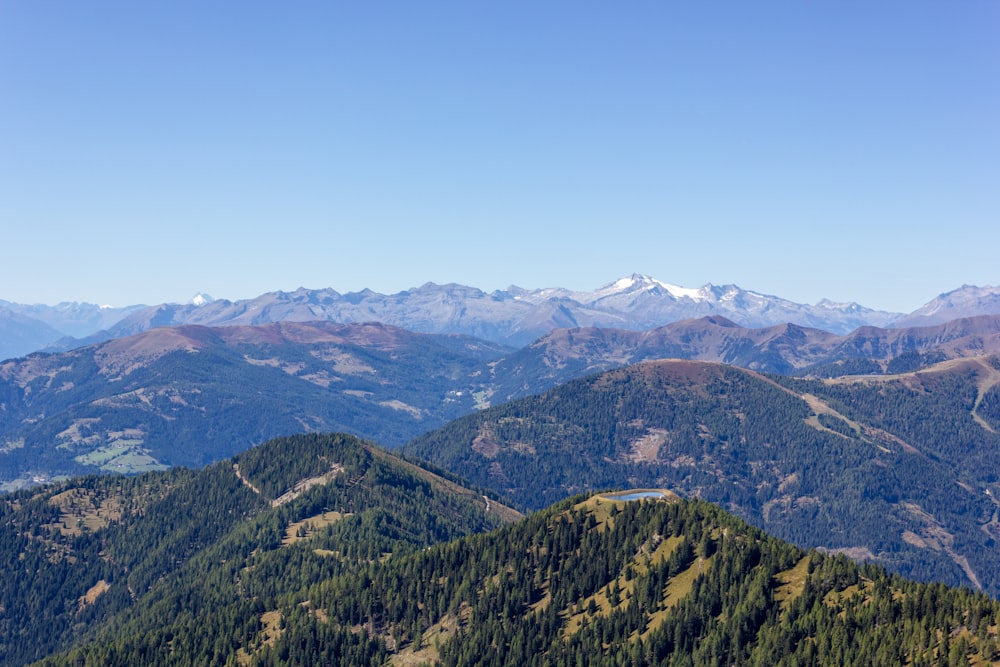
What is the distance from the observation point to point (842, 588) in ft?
574

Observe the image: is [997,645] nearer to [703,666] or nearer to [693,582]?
[703,666]

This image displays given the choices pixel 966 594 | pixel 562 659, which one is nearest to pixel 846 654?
pixel 966 594

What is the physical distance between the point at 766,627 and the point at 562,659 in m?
47.7

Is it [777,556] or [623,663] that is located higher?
[777,556]

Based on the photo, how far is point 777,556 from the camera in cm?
19425

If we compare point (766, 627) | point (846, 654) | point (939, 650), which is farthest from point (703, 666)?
point (939, 650)

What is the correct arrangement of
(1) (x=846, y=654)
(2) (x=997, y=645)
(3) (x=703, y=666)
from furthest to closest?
(3) (x=703, y=666) < (1) (x=846, y=654) < (2) (x=997, y=645)

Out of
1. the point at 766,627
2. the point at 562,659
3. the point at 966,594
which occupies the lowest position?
the point at 562,659

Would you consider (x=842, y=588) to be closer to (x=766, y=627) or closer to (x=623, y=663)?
(x=766, y=627)

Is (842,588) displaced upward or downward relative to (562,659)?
upward

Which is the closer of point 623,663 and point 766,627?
point 766,627

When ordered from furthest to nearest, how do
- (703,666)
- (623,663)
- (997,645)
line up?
(623,663) → (703,666) → (997,645)

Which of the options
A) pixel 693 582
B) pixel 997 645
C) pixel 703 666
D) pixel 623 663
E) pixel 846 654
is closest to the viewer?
pixel 997 645

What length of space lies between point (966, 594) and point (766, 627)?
121 ft
